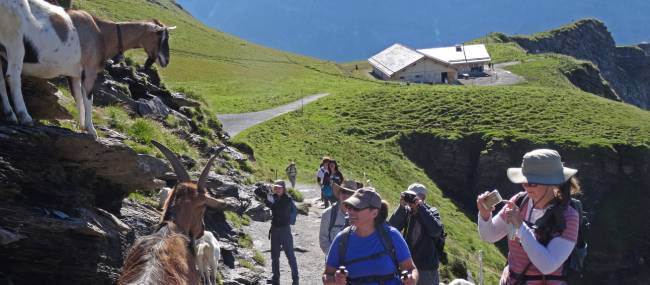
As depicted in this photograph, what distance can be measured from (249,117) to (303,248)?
37.0m

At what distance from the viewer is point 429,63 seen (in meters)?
100

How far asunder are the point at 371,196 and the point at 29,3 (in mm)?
5880

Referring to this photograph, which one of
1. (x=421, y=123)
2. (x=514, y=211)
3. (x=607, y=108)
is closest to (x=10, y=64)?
(x=514, y=211)

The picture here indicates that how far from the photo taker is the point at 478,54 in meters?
A: 112

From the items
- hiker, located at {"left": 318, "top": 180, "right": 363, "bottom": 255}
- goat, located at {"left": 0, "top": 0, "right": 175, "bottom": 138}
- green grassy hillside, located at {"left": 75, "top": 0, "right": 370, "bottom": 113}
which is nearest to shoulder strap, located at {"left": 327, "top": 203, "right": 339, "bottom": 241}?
hiker, located at {"left": 318, "top": 180, "right": 363, "bottom": 255}

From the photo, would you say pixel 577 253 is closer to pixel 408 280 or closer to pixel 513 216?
pixel 513 216

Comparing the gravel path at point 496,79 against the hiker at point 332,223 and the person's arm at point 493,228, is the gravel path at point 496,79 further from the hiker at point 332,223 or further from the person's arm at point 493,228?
the person's arm at point 493,228

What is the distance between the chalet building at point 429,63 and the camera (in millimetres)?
100375

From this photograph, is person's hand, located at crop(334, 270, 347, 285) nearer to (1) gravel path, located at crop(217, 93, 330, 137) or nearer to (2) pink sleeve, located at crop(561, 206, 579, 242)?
(2) pink sleeve, located at crop(561, 206, 579, 242)

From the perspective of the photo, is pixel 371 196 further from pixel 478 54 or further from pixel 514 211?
pixel 478 54

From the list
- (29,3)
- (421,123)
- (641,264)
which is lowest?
(641,264)

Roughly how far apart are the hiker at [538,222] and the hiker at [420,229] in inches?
124

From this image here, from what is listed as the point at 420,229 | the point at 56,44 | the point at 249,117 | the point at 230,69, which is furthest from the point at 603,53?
the point at 56,44

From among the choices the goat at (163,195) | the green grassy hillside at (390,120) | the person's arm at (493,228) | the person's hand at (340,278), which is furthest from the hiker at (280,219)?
the green grassy hillside at (390,120)
